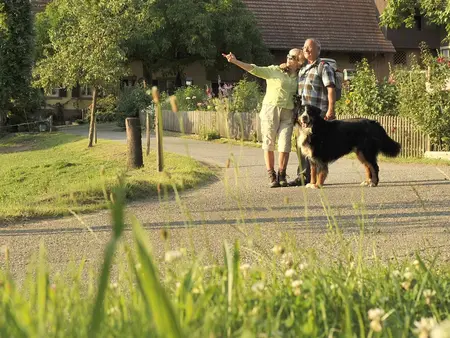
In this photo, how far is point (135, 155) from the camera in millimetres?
16578

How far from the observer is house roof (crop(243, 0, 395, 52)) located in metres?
49.4

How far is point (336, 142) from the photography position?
36.7 feet

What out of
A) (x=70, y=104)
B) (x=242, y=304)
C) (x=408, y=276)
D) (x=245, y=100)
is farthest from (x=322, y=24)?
(x=242, y=304)

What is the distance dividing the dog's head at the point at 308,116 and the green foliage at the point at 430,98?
637cm

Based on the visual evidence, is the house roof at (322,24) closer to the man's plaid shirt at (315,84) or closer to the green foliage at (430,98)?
the green foliage at (430,98)

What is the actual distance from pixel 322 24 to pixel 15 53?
18.3 meters

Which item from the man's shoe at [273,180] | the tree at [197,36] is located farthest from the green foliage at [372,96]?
the tree at [197,36]

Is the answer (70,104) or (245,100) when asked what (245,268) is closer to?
(245,100)

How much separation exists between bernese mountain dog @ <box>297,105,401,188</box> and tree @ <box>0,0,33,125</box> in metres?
29.6

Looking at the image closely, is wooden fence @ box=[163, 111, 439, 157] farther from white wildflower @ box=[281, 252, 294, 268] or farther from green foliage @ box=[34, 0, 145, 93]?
white wildflower @ box=[281, 252, 294, 268]

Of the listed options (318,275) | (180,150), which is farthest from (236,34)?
(318,275)

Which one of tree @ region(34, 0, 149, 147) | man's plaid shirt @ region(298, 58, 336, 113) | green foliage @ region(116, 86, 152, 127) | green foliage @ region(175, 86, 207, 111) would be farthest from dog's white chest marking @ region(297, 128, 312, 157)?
green foliage @ region(116, 86, 152, 127)

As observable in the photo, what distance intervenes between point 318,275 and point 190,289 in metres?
0.76

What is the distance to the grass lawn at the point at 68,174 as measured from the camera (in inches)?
399
